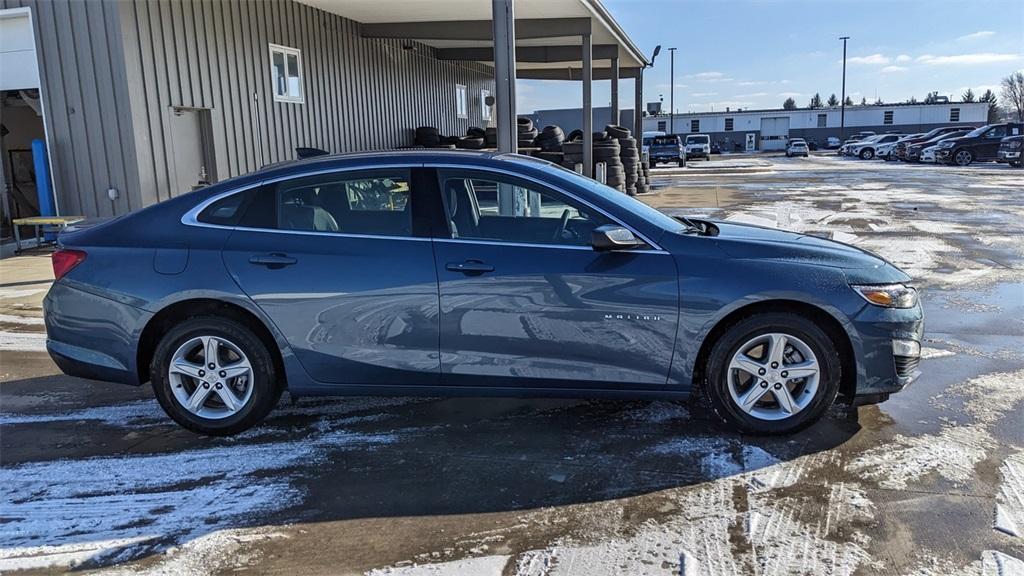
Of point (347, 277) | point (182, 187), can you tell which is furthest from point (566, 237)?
point (182, 187)

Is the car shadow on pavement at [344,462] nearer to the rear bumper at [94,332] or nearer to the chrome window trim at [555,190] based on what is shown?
the rear bumper at [94,332]

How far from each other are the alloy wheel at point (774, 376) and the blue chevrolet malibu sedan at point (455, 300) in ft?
0.04

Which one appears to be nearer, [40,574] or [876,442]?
[40,574]

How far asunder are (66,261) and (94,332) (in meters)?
0.46

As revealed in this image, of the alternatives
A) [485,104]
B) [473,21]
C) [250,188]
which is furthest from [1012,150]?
[250,188]

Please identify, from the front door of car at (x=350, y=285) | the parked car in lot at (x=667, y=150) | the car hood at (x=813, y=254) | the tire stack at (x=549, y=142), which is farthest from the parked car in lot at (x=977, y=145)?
the front door of car at (x=350, y=285)

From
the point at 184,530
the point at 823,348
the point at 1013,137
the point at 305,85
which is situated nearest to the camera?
the point at 184,530

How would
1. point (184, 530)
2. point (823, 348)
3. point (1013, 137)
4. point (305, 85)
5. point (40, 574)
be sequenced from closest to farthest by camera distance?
1. point (40, 574)
2. point (184, 530)
3. point (823, 348)
4. point (305, 85)
5. point (1013, 137)

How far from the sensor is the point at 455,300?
4.07m

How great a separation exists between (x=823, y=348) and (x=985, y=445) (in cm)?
110

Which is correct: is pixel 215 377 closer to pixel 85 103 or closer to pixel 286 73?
pixel 85 103

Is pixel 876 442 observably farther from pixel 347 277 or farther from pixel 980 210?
pixel 980 210

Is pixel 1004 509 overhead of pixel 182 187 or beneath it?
beneath

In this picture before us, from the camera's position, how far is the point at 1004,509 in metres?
3.42
